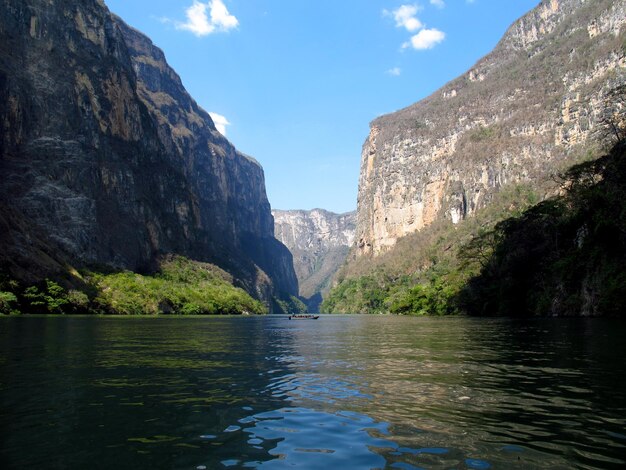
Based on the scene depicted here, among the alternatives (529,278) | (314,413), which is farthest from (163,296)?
(314,413)

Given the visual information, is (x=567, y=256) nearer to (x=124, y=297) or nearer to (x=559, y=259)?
(x=559, y=259)

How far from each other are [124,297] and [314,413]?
12168 centimetres

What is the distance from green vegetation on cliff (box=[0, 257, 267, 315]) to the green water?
74.0 metres

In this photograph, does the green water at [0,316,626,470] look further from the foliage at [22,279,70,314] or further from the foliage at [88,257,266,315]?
the foliage at [88,257,266,315]

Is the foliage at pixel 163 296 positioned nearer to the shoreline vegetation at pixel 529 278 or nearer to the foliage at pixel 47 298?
the shoreline vegetation at pixel 529 278

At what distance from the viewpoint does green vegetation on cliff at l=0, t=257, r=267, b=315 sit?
8762cm

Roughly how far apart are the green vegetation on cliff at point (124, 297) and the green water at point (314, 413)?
243ft

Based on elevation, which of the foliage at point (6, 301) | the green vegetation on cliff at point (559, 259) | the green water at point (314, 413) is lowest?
the green water at point (314, 413)

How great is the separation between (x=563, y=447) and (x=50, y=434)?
10.3 m

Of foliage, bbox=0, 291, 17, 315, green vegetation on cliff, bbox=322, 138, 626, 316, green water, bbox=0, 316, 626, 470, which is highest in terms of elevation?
green vegetation on cliff, bbox=322, 138, 626, 316

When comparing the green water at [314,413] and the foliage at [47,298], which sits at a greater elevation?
the foliage at [47,298]

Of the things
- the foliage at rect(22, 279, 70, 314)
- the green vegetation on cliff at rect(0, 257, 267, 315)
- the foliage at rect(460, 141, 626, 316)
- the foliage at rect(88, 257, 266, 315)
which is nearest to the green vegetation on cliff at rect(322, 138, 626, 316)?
the foliage at rect(460, 141, 626, 316)

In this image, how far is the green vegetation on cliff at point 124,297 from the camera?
8762 centimetres

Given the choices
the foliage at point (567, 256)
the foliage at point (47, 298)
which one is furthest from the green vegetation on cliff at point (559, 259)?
the foliage at point (47, 298)
